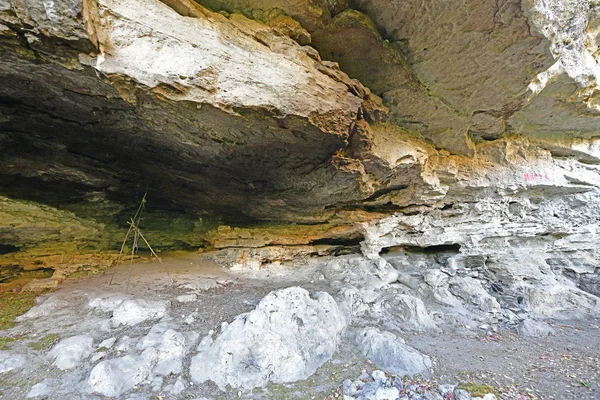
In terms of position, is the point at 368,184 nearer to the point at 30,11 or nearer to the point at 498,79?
the point at 498,79

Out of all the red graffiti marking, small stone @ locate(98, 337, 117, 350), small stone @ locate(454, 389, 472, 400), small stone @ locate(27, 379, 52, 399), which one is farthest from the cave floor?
the red graffiti marking

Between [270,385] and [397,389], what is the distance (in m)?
1.27

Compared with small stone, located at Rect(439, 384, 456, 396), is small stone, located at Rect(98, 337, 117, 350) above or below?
below

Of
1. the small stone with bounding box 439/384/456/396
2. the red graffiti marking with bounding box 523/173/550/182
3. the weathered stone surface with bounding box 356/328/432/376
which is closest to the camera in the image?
the small stone with bounding box 439/384/456/396

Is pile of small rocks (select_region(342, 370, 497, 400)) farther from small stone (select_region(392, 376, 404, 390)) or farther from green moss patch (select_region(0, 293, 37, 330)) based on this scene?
green moss patch (select_region(0, 293, 37, 330))

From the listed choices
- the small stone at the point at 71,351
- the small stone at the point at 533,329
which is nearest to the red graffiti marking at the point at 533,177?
the small stone at the point at 533,329

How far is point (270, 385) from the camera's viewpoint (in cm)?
256

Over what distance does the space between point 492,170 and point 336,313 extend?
541cm

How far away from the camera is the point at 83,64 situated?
2.47 m

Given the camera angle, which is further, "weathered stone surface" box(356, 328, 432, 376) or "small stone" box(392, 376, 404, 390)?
"weathered stone surface" box(356, 328, 432, 376)

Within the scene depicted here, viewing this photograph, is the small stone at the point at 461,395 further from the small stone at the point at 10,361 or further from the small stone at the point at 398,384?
the small stone at the point at 10,361

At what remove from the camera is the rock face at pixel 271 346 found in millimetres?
2611

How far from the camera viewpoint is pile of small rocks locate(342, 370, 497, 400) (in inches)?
95.7

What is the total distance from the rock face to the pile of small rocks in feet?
1.65
